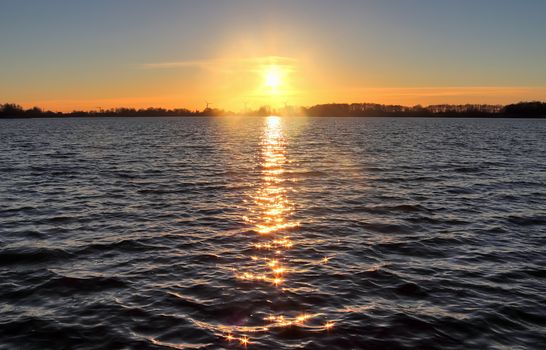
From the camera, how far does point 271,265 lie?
17.6m

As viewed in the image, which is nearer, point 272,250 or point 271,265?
point 271,265

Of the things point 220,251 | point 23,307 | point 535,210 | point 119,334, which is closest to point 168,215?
point 220,251

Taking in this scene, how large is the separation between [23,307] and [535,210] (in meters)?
27.8

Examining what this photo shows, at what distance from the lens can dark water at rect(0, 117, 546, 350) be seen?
483 inches

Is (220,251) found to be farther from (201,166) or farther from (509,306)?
(201,166)

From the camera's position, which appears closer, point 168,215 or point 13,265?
point 13,265

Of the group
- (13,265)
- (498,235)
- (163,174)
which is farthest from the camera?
(163,174)

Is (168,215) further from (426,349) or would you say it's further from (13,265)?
Result: (426,349)

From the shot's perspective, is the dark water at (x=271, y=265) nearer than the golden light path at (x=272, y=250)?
Yes

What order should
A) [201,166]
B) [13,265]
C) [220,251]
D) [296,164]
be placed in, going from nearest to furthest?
[13,265]
[220,251]
[201,166]
[296,164]

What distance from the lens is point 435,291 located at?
15.1 m

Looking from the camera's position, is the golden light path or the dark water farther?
the golden light path

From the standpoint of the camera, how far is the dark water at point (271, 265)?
1227 cm

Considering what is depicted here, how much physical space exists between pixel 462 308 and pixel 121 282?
1132cm
